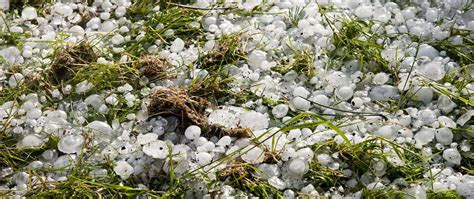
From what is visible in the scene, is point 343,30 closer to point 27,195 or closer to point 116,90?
point 116,90

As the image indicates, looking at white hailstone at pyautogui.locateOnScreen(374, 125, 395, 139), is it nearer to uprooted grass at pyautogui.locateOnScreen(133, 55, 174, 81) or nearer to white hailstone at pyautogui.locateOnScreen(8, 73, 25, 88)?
uprooted grass at pyautogui.locateOnScreen(133, 55, 174, 81)

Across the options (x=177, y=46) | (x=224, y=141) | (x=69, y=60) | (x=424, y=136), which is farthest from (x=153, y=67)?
(x=424, y=136)

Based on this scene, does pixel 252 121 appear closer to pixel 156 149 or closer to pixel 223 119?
pixel 223 119

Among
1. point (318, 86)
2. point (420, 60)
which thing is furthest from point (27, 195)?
point (420, 60)

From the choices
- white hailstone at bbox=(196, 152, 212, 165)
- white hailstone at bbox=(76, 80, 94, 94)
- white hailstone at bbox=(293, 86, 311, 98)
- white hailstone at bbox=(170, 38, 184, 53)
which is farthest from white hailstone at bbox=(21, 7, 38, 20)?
white hailstone at bbox=(293, 86, 311, 98)

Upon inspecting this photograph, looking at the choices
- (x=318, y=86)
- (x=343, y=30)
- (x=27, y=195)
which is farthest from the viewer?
(x=343, y=30)

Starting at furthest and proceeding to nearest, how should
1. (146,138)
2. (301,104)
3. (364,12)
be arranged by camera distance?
(364,12), (301,104), (146,138)

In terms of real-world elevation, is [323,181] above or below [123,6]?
below
